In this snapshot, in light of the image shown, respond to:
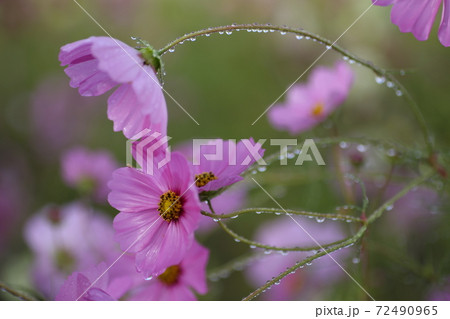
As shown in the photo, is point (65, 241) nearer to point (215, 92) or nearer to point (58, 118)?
point (58, 118)

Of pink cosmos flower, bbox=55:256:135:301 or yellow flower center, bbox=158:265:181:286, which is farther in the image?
yellow flower center, bbox=158:265:181:286

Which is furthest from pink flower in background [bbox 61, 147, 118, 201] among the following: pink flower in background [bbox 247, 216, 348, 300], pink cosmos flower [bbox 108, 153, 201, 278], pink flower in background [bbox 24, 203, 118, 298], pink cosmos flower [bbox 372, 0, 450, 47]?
pink cosmos flower [bbox 372, 0, 450, 47]

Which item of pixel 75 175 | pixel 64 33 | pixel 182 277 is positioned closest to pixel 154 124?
pixel 182 277

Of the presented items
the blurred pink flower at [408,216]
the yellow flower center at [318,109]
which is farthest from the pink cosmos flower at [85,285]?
the blurred pink flower at [408,216]

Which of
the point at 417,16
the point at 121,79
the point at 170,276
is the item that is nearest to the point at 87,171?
the point at 170,276

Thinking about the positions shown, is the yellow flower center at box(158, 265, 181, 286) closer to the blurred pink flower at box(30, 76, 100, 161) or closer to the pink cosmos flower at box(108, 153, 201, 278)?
the pink cosmos flower at box(108, 153, 201, 278)
